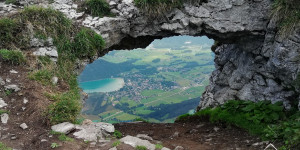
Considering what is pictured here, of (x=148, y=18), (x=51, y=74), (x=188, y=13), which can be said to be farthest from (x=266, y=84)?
(x=51, y=74)

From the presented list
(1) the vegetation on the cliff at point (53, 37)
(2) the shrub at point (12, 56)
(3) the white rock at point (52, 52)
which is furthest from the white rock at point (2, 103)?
(3) the white rock at point (52, 52)

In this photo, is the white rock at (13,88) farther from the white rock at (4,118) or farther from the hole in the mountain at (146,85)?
the hole in the mountain at (146,85)

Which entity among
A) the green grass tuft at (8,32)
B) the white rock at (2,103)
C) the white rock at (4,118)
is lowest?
the white rock at (4,118)

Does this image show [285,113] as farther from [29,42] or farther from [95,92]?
[95,92]

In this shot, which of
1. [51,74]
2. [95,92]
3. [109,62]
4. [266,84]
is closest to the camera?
[51,74]

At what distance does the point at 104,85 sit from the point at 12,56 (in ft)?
210

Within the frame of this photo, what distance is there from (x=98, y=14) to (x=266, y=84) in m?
10.1

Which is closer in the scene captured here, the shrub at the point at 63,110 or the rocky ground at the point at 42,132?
the rocky ground at the point at 42,132

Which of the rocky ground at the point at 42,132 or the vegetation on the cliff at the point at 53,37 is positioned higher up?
the vegetation on the cliff at the point at 53,37

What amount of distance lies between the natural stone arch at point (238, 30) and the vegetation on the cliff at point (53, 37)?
1050 millimetres

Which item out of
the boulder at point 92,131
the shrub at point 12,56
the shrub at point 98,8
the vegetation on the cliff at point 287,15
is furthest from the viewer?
the shrub at point 98,8

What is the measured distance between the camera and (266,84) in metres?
13.7

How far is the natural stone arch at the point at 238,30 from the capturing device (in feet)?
39.9

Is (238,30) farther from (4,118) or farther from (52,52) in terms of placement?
(4,118)
